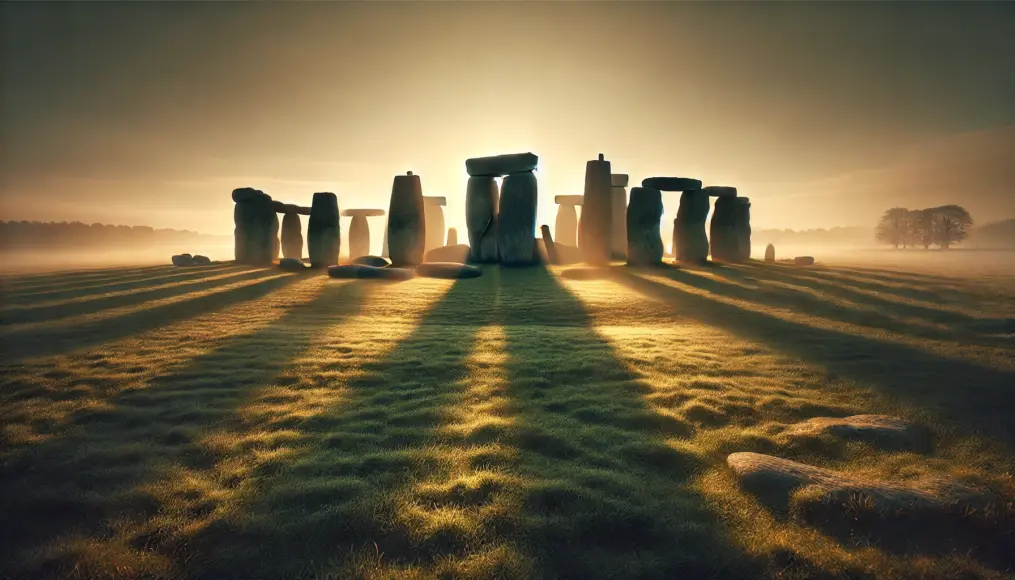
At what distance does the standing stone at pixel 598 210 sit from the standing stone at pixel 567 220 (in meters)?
10.2

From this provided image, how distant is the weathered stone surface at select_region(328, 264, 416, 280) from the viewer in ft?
42.5

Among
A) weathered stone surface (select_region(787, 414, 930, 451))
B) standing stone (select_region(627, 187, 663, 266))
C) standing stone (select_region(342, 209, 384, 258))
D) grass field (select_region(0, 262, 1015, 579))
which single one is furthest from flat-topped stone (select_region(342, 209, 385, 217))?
weathered stone surface (select_region(787, 414, 930, 451))

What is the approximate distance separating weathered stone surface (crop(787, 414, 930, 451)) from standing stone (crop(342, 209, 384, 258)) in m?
26.3

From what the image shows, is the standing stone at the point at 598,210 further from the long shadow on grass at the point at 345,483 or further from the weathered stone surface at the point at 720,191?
the long shadow on grass at the point at 345,483

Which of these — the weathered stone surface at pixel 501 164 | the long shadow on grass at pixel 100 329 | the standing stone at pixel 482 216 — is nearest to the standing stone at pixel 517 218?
the weathered stone surface at pixel 501 164

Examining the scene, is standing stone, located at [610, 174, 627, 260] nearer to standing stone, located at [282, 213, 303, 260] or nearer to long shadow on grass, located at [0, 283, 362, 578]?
standing stone, located at [282, 213, 303, 260]

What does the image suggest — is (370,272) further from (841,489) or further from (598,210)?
(841,489)

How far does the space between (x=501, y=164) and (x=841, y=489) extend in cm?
1476

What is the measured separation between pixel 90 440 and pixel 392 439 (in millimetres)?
2333

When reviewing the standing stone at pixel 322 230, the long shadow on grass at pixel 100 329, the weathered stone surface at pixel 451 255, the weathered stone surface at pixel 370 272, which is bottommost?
the long shadow on grass at pixel 100 329

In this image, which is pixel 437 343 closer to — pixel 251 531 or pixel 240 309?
pixel 251 531

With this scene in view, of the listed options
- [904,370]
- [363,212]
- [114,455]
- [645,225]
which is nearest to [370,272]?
[645,225]

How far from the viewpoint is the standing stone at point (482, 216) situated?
16.8m

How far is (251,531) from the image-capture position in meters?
2.34
